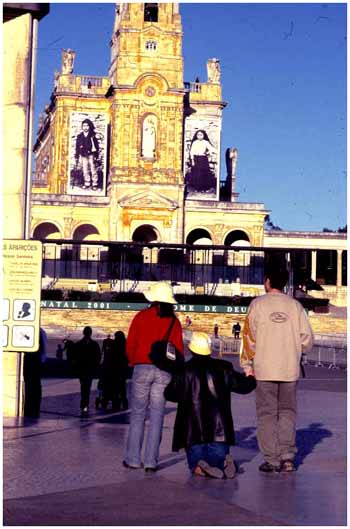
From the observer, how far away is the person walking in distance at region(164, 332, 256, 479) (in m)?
9.41

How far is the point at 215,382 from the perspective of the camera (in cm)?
959

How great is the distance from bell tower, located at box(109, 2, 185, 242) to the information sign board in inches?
2595

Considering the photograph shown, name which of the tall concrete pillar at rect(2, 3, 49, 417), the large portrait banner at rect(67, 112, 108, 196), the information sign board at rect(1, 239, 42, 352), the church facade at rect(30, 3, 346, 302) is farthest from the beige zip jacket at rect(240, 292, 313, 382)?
the large portrait banner at rect(67, 112, 108, 196)

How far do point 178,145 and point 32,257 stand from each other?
226 ft

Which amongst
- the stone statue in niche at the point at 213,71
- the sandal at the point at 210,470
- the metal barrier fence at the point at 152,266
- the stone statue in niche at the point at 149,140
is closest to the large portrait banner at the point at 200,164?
the stone statue in niche at the point at 149,140

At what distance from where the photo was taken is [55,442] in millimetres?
11375

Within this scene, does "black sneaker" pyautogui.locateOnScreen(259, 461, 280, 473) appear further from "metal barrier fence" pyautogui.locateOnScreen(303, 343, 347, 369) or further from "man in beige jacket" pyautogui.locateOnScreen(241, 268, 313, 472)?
"metal barrier fence" pyautogui.locateOnScreen(303, 343, 347, 369)

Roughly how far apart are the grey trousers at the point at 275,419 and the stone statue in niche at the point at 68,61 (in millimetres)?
78022

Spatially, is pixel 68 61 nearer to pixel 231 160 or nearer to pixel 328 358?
pixel 231 160

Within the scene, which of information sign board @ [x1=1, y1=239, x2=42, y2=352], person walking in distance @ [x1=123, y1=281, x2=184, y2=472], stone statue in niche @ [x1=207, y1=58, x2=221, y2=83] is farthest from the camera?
stone statue in niche @ [x1=207, y1=58, x2=221, y2=83]

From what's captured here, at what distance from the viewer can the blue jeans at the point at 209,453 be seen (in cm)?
939

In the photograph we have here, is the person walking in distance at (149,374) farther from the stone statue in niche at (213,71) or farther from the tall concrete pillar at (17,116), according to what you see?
the stone statue in niche at (213,71)

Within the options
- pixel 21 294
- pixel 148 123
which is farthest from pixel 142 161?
pixel 21 294

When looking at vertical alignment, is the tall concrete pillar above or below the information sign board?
above
